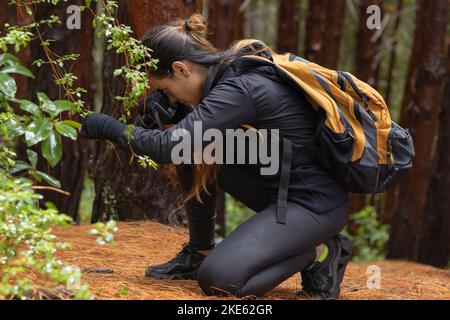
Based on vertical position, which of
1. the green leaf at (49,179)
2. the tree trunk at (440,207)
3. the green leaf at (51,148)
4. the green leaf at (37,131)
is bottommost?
the tree trunk at (440,207)

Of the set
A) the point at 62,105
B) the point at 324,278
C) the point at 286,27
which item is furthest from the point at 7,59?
the point at 286,27

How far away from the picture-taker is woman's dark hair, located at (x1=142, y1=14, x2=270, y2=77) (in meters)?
3.64

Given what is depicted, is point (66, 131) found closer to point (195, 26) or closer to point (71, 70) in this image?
point (195, 26)

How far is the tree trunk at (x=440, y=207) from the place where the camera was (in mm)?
8648

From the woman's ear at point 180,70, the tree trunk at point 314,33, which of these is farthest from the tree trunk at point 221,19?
the woman's ear at point 180,70

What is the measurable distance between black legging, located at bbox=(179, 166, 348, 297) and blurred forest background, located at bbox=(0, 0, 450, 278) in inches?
83.6

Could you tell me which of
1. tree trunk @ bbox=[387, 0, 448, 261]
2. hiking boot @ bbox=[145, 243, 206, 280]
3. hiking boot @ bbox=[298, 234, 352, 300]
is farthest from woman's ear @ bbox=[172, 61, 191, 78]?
tree trunk @ bbox=[387, 0, 448, 261]

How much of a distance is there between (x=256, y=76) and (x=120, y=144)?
2.55 feet

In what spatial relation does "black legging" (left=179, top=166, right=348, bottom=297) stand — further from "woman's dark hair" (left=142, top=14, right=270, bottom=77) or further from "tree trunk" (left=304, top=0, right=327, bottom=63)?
"tree trunk" (left=304, top=0, right=327, bottom=63)

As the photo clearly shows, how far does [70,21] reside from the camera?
5762mm

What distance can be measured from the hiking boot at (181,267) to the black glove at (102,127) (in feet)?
3.20

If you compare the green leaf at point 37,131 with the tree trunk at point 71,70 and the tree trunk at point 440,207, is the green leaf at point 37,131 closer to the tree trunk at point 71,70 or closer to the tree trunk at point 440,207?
the tree trunk at point 71,70

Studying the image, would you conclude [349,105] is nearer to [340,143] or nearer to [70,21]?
[340,143]

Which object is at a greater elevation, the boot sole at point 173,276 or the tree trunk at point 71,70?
the tree trunk at point 71,70
